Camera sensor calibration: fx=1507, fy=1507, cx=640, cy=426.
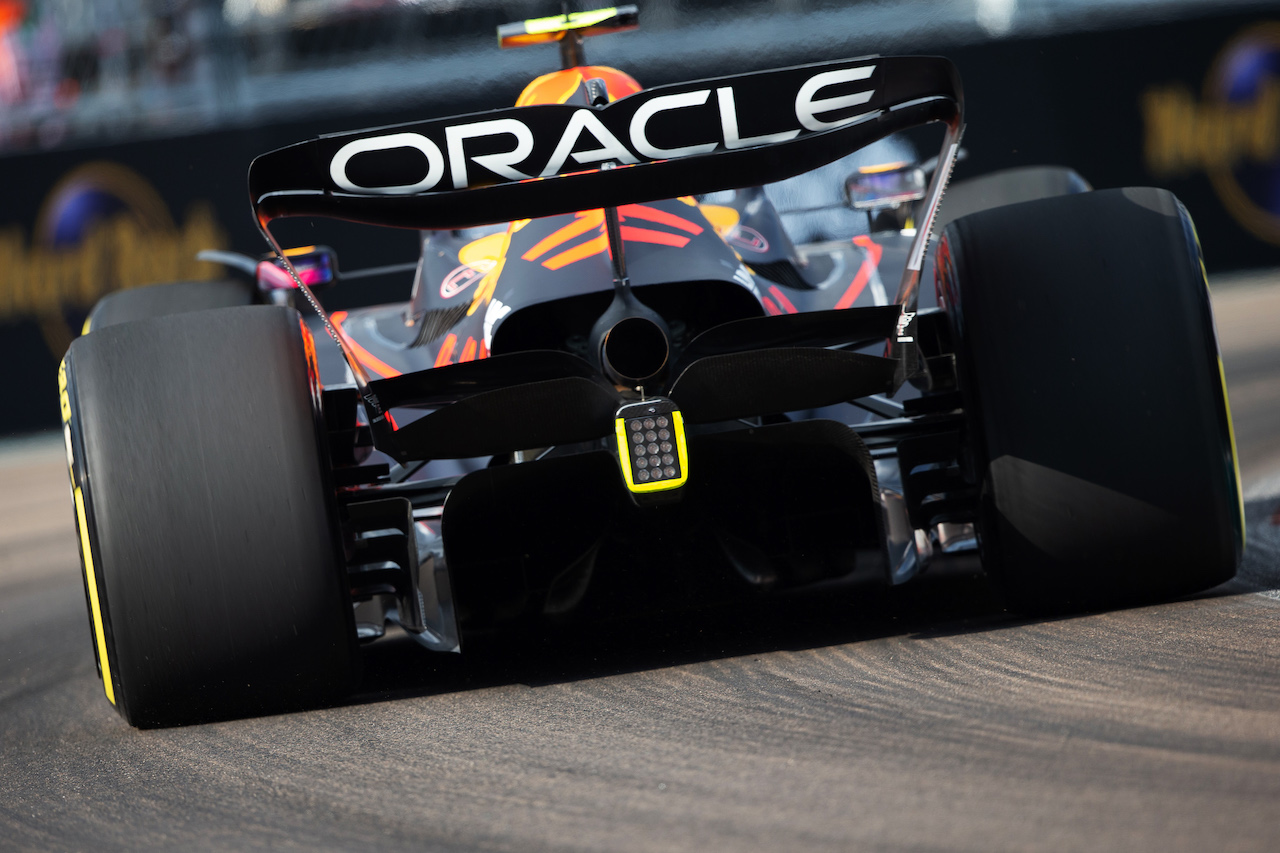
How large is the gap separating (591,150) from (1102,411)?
48.3 inches

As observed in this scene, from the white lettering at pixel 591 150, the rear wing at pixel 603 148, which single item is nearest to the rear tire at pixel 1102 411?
the rear wing at pixel 603 148

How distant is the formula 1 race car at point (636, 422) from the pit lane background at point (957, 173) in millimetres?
10465

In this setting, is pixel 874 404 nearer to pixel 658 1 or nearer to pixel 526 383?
pixel 526 383

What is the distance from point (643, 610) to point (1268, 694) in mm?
1479

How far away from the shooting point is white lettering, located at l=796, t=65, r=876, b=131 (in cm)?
282

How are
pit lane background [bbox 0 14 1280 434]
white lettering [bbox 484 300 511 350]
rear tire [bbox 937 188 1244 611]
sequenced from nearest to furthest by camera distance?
1. rear tire [bbox 937 188 1244 611]
2. white lettering [bbox 484 300 511 350]
3. pit lane background [bbox 0 14 1280 434]

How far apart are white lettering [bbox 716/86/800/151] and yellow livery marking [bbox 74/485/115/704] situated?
155cm

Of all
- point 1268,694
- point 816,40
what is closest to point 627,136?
point 1268,694

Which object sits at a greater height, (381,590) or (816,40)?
(816,40)

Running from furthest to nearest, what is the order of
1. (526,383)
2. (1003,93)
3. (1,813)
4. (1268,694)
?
(1003,93) → (526,383) → (1,813) → (1268,694)

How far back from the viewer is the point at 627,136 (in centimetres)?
280

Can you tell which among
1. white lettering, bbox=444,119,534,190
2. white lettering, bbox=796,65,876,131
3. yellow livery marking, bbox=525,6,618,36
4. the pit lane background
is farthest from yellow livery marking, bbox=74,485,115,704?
the pit lane background

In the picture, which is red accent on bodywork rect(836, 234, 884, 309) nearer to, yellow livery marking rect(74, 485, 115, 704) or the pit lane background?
yellow livery marking rect(74, 485, 115, 704)

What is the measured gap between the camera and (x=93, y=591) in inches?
127
